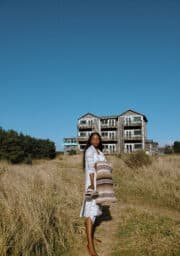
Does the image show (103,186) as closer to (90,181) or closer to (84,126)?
(90,181)

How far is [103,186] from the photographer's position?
5156 millimetres

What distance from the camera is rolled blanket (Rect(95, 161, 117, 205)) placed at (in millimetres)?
5117

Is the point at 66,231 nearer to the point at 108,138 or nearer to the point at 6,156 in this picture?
the point at 6,156

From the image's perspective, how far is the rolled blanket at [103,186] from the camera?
16.8ft

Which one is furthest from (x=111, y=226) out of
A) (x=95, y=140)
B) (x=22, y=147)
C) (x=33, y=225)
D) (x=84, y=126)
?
(x=84, y=126)

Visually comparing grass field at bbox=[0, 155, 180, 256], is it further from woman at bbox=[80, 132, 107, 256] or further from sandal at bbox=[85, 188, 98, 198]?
sandal at bbox=[85, 188, 98, 198]

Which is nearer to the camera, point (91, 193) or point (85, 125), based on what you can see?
point (91, 193)

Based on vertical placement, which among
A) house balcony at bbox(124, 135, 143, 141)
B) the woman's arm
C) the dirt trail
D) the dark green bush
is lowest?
the dirt trail

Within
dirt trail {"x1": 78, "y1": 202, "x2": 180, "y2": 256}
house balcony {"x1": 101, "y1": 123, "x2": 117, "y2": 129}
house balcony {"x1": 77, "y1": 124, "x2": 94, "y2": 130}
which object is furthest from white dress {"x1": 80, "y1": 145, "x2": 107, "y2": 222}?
house balcony {"x1": 77, "y1": 124, "x2": 94, "y2": 130}

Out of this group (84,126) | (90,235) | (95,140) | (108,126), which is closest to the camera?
(90,235)

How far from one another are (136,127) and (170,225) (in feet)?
167

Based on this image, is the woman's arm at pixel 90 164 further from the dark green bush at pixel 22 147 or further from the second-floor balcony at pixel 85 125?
the second-floor balcony at pixel 85 125

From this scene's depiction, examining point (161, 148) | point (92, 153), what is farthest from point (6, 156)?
point (161, 148)

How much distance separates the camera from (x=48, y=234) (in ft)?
17.0
